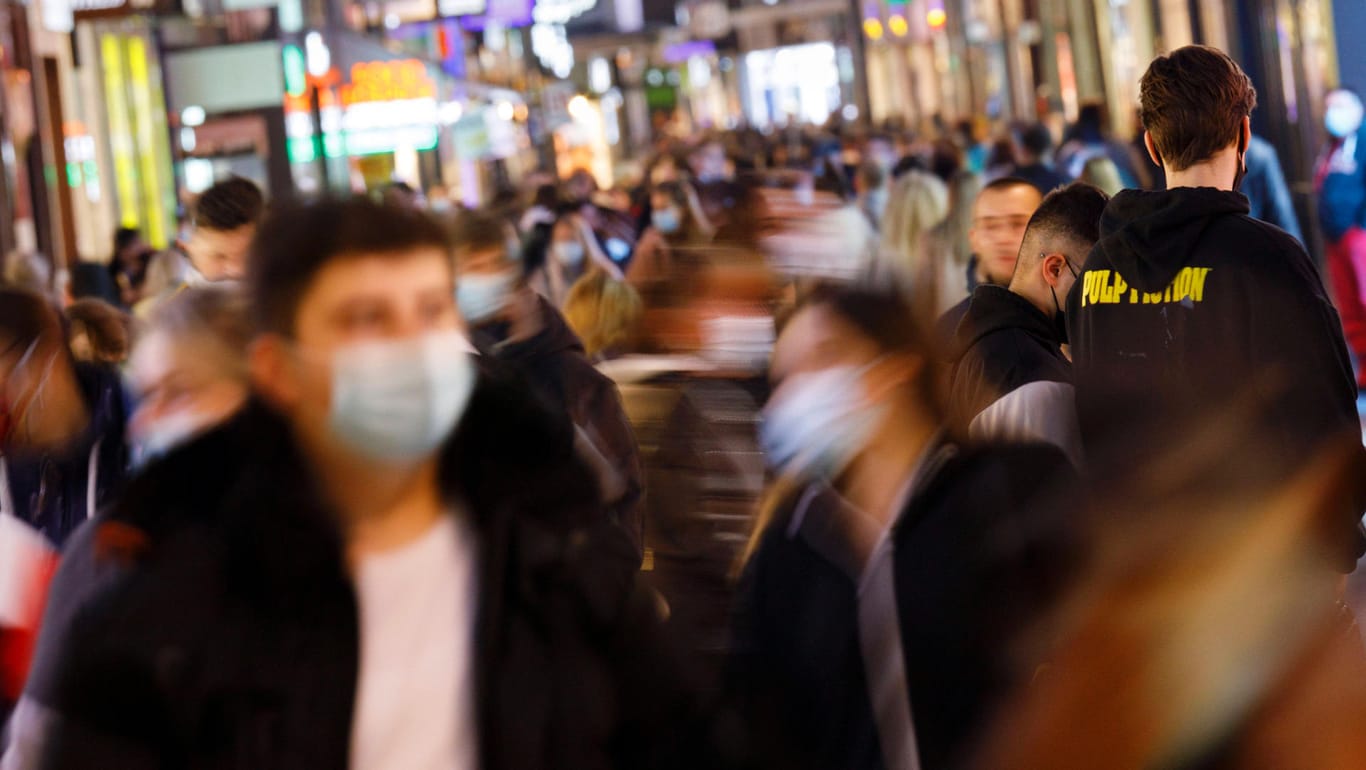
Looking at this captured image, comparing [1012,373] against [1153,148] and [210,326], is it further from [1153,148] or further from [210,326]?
[210,326]

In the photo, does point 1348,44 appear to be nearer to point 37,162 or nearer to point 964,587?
point 964,587

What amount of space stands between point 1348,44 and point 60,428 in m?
10.7

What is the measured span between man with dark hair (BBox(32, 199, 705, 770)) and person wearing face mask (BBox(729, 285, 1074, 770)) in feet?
1.33

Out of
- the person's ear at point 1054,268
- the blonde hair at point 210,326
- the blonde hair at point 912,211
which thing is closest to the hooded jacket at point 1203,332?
the person's ear at point 1054,268

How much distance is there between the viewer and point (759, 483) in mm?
3602

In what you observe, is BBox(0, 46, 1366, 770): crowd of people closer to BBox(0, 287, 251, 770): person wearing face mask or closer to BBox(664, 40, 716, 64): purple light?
BBox(0, 287, 251, 770): person wearing face mask

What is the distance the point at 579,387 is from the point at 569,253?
866 cm

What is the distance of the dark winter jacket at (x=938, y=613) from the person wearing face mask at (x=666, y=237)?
1.15 metres

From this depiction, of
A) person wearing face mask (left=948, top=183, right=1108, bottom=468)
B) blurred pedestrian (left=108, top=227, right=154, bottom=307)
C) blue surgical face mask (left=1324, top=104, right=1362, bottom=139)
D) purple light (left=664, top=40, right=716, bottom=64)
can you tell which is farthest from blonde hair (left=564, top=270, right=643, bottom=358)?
purple light (left=664, top=40, right=716, bottom=64)

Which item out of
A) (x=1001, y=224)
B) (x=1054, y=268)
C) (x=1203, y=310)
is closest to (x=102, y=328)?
(x=1001, y=224)

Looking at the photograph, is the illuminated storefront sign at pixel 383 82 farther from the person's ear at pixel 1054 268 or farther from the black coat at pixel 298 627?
the black coat at pixel 298 627

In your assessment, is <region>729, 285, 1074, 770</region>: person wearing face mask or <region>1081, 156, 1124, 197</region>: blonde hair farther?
<region>1081, 156, 1124, 197</region>: blonde hair

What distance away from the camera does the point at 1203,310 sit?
4.26 metres

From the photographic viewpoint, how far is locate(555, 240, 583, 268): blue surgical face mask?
1430cm
